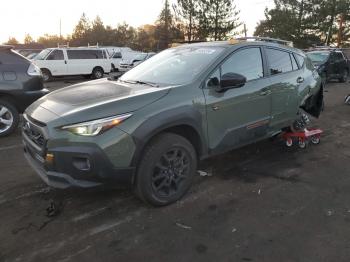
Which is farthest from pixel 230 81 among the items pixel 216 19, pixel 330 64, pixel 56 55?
pixel 216 19

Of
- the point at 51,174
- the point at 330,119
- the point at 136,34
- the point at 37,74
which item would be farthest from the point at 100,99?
the point at 136,34

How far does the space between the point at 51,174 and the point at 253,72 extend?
2828 millimetres

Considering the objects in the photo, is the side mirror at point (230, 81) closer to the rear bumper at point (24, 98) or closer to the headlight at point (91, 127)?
the headlight at point (91, 127)

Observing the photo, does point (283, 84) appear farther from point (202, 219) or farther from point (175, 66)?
point (202, 219)

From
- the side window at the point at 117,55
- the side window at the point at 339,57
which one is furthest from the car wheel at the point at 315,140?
the side window at the point at 117,55

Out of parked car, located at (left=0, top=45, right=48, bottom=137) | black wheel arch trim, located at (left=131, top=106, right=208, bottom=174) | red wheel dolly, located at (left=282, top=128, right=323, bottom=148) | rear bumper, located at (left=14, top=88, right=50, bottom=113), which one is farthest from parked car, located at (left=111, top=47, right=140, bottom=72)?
black wheel arch trim, located at (left=131, top=106, right=208, bottom=174)

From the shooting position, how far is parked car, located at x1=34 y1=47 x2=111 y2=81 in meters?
20.4

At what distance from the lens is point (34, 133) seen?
13.2ft

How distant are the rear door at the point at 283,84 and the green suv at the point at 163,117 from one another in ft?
0.05

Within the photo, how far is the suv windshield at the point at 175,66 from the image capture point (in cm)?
452

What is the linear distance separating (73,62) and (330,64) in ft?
42.9

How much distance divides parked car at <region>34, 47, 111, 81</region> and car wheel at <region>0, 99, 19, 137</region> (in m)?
13.0

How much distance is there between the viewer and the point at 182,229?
3766 millimetres

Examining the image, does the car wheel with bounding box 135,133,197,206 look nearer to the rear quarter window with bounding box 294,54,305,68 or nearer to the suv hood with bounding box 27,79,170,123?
the suv hood with bounding box 27,79,170,123
